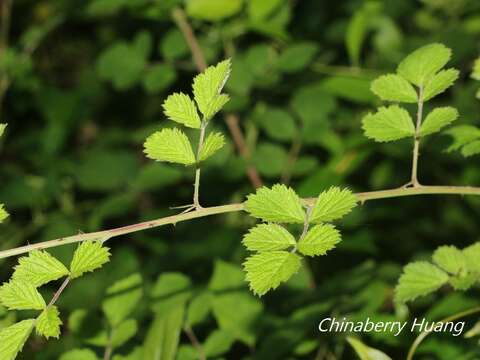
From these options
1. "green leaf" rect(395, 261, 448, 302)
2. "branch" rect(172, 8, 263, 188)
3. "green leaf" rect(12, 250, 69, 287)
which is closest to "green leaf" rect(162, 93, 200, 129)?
"green leaf" rect(12, 250, 69, 287)

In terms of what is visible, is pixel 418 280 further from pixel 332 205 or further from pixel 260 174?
pixel 260 174

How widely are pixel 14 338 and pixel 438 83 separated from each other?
62cm

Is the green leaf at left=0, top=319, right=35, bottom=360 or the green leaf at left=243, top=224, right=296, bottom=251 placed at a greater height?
the green leaf at left=243, top=224, right=296, bottom=251

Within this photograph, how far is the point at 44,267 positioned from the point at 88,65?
2.36 meters

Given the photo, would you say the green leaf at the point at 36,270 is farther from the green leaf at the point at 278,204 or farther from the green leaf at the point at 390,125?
the green leaf at the point at 390,125

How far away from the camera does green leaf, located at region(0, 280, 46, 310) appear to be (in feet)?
2.31

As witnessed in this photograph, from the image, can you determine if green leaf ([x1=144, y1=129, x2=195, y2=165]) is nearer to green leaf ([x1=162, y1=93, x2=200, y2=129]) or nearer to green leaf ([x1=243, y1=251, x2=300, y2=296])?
green leaf ([x1=162, y1=93, x2=200, y2=129])

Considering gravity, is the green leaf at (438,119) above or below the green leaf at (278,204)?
above

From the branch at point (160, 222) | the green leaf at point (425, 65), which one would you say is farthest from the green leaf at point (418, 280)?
the green leaf at point (425, 65)

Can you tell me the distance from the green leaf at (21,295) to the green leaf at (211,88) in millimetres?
290

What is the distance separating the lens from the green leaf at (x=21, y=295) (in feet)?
2.31

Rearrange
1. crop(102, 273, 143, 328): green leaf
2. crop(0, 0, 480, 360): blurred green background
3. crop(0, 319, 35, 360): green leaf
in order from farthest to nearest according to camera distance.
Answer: crop(0, 0, 480, 360): blurred green background < crop(102, 273, 143, 328): green leaf < crop(0, 319, 35, 360): green leaf

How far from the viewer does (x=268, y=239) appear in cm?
72

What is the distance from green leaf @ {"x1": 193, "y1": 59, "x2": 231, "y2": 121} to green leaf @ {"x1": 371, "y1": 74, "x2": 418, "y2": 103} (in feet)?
0.78
